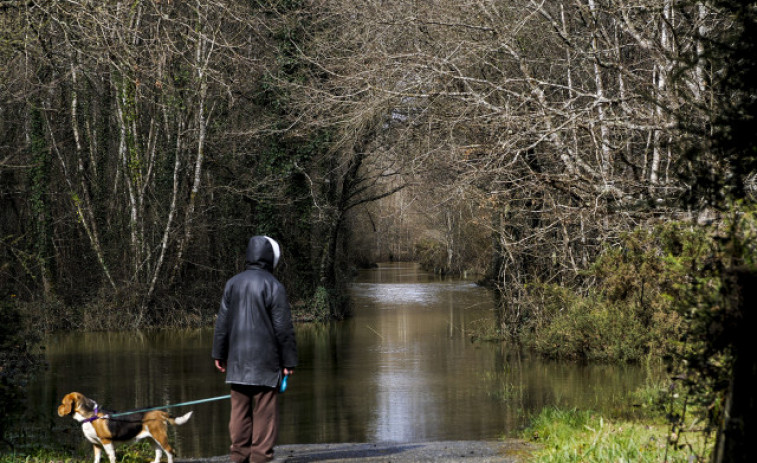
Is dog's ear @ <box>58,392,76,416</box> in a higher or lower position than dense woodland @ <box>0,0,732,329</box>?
lower

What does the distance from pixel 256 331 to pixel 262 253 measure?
2.11ft

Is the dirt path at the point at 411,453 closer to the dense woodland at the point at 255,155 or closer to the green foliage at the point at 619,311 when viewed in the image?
the green foliage at the point at 619,311

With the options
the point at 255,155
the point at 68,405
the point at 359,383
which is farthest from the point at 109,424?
the point at 255,155

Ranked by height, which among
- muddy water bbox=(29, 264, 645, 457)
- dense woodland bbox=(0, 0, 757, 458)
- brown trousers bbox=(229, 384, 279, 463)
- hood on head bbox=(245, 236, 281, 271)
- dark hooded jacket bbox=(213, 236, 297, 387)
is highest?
dense woodland bbox=(0, 0, 757, 458)

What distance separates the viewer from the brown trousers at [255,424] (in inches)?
277

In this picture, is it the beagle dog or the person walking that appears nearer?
the person walking

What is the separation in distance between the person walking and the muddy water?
283 cm

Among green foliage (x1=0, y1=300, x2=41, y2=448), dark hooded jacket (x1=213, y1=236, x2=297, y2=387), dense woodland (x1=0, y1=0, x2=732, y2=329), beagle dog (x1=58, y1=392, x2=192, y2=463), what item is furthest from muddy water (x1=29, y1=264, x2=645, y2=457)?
dark hooded jacket (x1=213, y1=236, x2=297, y2=387)

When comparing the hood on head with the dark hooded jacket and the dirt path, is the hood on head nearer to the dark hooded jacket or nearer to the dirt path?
the dark hooded jacket

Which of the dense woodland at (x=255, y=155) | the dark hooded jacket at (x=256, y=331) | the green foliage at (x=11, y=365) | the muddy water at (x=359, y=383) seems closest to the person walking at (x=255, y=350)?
the dark hooded jacket at (x=256, y=331)

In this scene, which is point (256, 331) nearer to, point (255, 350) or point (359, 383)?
point (255, 350)

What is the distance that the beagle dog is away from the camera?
281 inches

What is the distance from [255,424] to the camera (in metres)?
7.07

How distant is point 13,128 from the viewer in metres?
25.8
